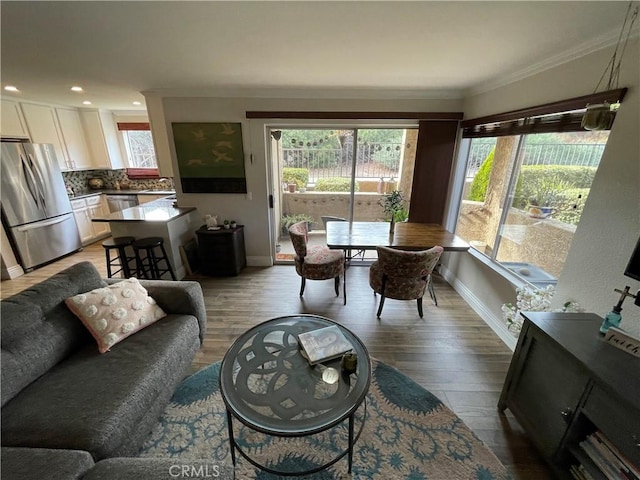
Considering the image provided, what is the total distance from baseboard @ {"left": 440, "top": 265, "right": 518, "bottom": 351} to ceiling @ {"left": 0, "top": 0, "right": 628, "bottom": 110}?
1.99 meters

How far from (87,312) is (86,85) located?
9.35 ft

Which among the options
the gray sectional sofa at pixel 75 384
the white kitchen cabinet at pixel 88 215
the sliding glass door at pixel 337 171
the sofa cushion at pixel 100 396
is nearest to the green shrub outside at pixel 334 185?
the sliding glass door at pixel 337 171

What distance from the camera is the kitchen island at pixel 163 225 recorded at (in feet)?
9.89

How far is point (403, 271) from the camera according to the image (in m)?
2.37

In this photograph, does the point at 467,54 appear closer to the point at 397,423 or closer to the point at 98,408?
the point at 397,423

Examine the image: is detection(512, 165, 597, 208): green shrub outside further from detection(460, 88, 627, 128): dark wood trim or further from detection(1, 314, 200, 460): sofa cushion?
detection(1, 314, 200, 460): sofa cushion

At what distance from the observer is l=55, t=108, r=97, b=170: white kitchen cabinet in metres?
4.32

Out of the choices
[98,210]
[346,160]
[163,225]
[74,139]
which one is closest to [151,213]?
[163,225]

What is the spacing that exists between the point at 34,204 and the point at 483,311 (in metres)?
5.92

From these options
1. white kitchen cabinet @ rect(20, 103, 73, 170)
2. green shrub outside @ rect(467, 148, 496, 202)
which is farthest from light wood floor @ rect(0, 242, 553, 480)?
white kitchen cabinet @ rect(20, 103, 73, 170)

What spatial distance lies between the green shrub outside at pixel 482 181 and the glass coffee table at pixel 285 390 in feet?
7.83

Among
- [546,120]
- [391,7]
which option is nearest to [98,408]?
[391,7]

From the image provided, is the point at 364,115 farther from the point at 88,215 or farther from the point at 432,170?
the point at 88,215

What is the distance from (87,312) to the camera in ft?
5.21
